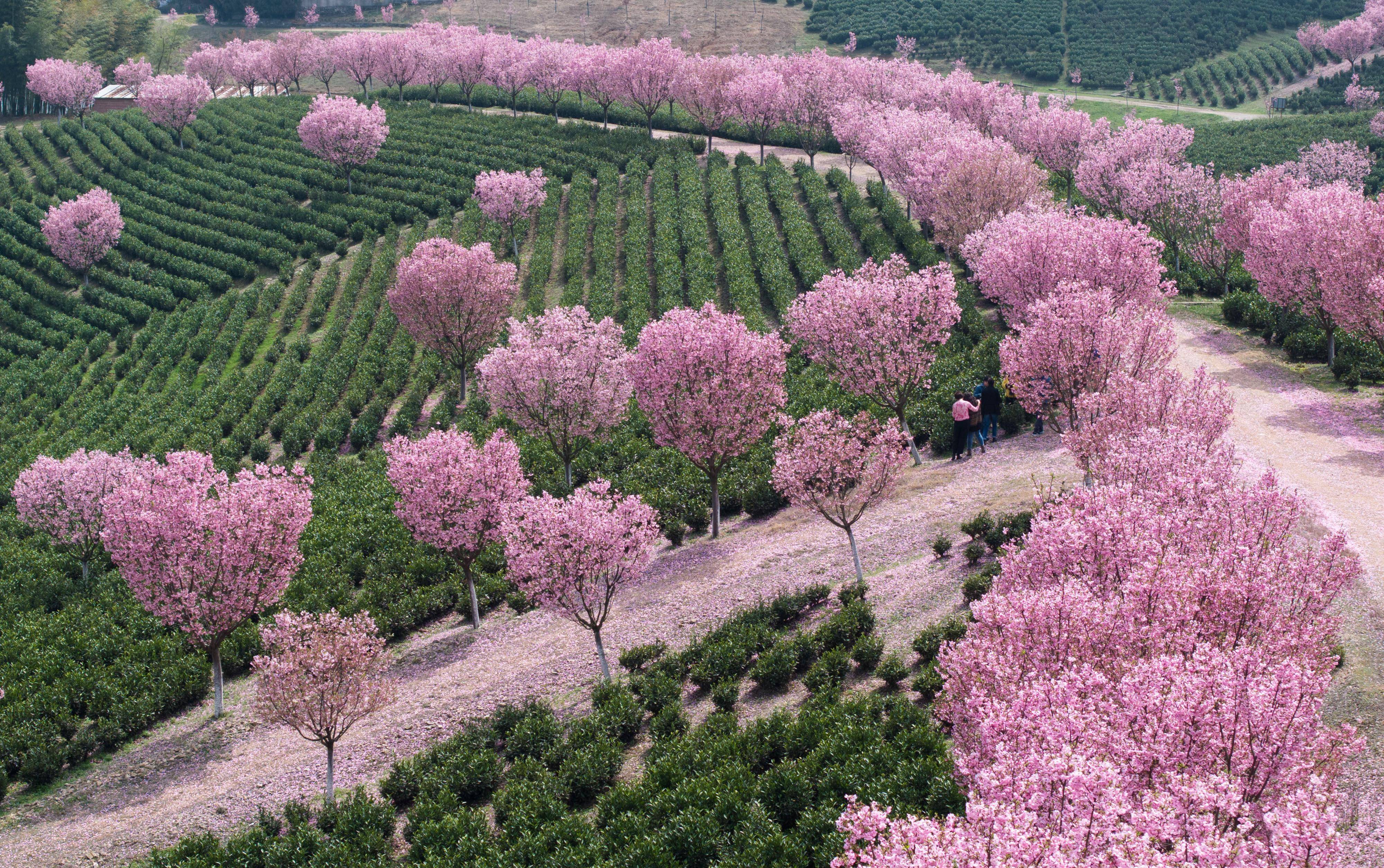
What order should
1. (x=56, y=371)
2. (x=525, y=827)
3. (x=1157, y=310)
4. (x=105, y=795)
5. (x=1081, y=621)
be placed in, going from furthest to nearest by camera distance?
(x=56, y=371), (x=1157, y=310), (x=105, y=795), (x=525, y=827), (x=1081, y=621)

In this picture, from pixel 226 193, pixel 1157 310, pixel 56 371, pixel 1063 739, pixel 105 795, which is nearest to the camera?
pixel 1063 739

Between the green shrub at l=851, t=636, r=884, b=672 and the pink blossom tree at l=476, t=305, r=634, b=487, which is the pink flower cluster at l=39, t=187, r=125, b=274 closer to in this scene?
the pink blossom tree at l=476, t=305, r=634, b=487

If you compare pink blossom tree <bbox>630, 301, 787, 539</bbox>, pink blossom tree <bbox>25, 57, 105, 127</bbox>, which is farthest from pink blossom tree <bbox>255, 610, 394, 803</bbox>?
pink blossom tree <bbox>25, 57, 105, 127</bbox>

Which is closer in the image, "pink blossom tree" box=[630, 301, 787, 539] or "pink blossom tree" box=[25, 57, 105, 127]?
"pink blossom tree" box=[630, 301, 787, 539]

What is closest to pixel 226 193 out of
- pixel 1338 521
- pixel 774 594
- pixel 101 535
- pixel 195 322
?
pixel 195 322

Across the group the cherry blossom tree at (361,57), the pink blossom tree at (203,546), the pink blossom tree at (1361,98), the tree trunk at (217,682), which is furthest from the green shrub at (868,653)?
the pink blossom tree at (1361,98)

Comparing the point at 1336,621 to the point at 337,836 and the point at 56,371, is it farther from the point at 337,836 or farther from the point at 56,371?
the point at 56,371
